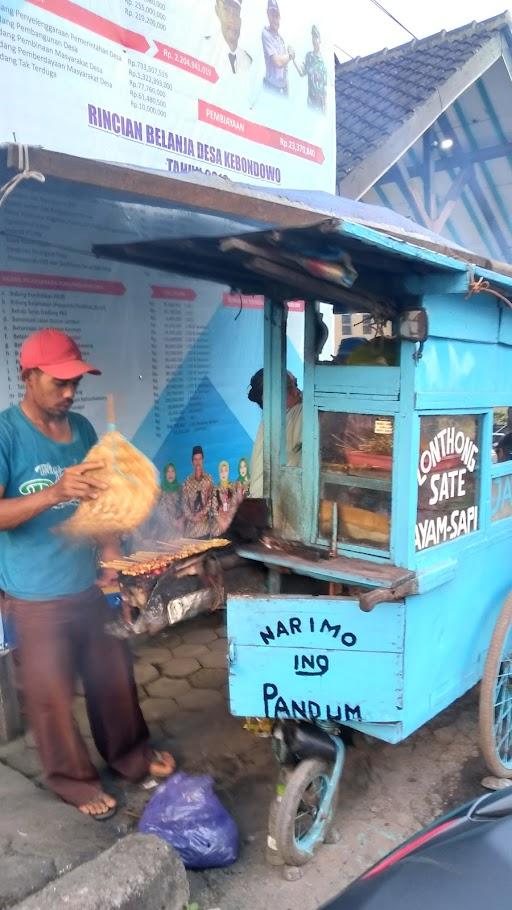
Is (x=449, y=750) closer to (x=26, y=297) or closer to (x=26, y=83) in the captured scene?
(x=26, y=297)

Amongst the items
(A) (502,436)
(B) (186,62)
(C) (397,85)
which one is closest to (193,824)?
(A) (502,436)

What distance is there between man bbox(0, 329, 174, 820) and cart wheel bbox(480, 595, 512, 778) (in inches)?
57.8

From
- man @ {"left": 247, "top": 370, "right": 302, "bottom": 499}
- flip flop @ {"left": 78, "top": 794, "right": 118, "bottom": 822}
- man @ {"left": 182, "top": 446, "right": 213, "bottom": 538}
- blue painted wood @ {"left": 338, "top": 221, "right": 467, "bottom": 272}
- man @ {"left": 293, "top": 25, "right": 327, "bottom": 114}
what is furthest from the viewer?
man @ {"left": 293, "top": 25, "right": 327, "bottom": 114}

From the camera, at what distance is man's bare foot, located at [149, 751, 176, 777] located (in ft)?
9.62

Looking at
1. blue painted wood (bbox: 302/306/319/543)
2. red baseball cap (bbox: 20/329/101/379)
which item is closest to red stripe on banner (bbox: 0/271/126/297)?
red baseball cap (bbox: 20/329/101/379)

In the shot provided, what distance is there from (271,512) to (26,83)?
2163 mm

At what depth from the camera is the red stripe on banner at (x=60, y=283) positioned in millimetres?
3191

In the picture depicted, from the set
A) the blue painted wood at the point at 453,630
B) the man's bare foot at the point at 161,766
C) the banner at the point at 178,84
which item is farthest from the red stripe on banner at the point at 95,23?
the man's bare foot at the point at 161,766

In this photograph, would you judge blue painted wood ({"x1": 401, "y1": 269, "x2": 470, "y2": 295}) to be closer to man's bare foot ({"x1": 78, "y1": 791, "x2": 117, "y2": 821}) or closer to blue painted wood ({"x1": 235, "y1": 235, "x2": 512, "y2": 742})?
blue painted wood ({"x1": 235, "y1": 235, "x2": 512, "y2": 742})

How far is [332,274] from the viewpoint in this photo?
206cm

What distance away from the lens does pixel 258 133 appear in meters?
4.41

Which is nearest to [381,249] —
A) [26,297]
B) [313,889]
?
[26,297]

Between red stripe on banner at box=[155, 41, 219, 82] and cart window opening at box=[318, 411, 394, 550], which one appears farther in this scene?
red stripe on banner at box=[155, 41, 219, 82]

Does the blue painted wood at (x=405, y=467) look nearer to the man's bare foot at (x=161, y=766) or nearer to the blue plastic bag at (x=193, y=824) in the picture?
the blue plastic bag at (x=193, y=824)
